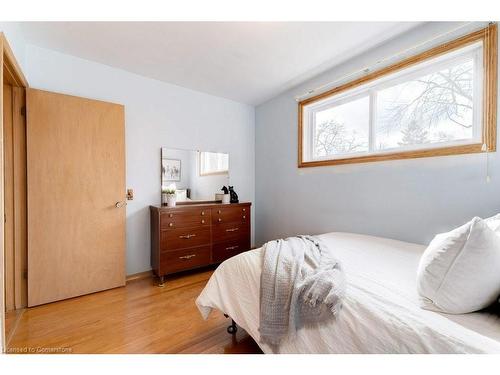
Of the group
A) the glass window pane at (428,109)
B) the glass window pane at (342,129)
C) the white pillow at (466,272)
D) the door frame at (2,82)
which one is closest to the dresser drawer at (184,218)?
the door frame at (2,82)

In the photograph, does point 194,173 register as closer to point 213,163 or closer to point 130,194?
point 213,163

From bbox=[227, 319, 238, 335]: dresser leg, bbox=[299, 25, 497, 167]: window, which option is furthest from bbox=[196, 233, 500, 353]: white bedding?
bbox=[299, 25, 497, 167]: window

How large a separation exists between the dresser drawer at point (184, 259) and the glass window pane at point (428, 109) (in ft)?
7.78

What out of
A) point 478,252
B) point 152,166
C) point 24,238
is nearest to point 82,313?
point 24,238

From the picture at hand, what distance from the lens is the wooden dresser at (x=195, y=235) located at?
254 centimetres

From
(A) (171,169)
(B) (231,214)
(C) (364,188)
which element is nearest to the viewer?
(C) (364,188)

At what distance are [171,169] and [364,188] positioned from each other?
93.0 inches

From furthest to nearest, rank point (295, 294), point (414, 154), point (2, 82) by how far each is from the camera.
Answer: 1. point (414, 154)
2. point (2, 82)
3. point (295, 294)

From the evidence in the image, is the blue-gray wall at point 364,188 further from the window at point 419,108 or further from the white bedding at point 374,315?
the white bedding at point 374,315

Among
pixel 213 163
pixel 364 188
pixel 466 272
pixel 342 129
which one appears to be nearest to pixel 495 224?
pixel 466 272

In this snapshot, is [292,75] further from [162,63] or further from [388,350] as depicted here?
[388,350]

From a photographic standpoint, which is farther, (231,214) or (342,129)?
(231,214)

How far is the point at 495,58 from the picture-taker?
61.9 inches

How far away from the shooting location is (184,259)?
105 inches
